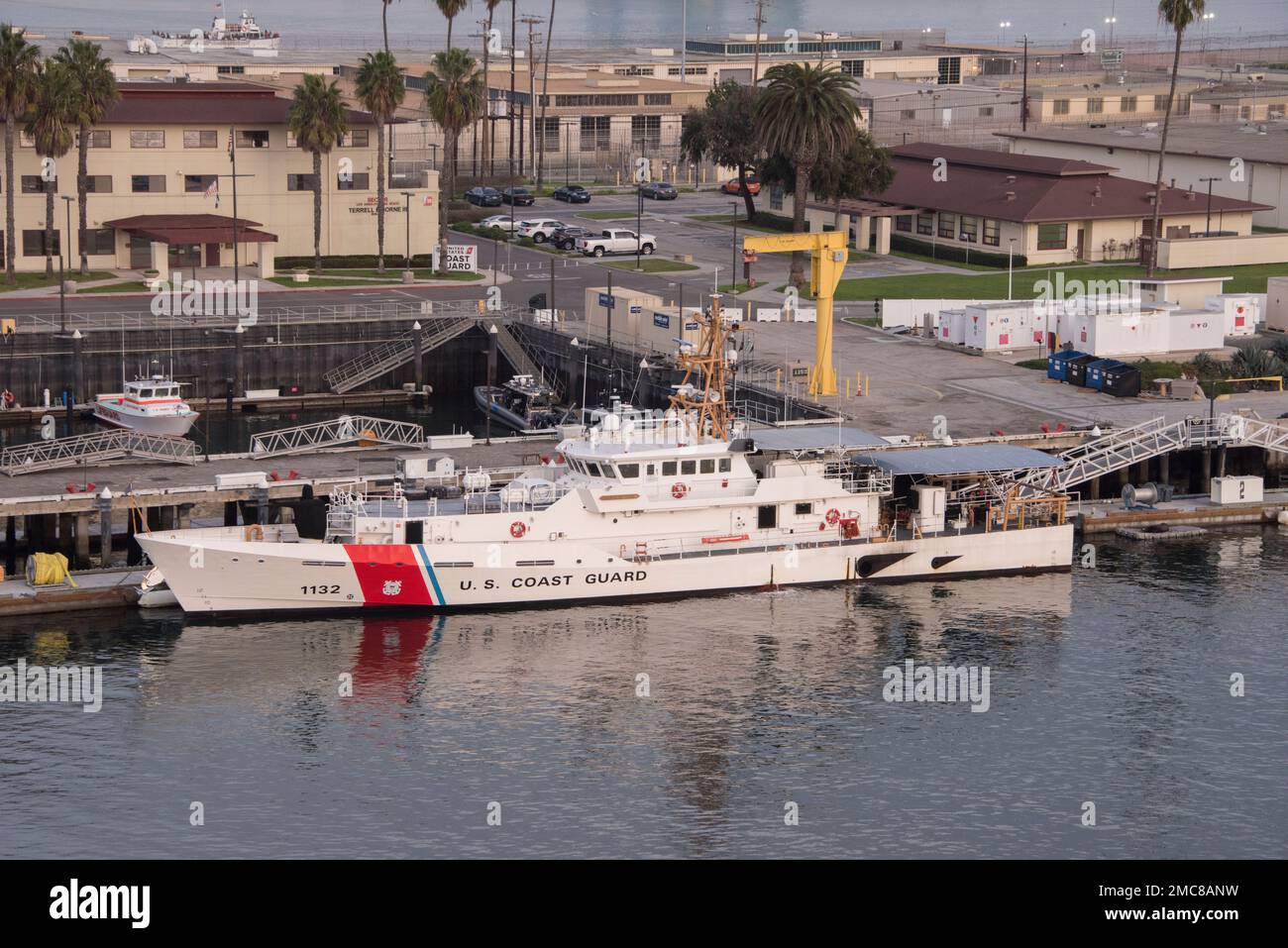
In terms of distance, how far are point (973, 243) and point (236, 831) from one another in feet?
294

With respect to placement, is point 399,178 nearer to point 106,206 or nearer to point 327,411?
point 106,206

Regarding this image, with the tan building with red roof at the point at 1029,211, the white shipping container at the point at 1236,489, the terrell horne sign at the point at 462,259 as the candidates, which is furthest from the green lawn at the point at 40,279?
the white shipping container at the point at 1236,489

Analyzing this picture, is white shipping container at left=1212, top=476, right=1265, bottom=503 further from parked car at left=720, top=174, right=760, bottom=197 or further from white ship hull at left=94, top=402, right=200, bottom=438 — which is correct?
parked car at left=720, top=174, right=760, bottom=197

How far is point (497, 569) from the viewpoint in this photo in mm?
69188

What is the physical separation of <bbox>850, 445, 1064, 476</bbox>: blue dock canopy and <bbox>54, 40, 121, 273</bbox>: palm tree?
189 feet

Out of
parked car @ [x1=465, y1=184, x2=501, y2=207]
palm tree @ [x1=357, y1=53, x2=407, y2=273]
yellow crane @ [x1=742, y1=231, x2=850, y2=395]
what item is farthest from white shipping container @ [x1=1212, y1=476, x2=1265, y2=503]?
parked car @ [x1=465, y1=184, x2=501, y2=207]

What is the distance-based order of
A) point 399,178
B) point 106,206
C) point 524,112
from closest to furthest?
point 106,206 → point 399,178 → point 524,112

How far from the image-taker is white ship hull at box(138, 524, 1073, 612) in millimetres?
67812

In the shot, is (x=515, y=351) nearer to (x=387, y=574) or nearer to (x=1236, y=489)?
(x=1236, y=489)

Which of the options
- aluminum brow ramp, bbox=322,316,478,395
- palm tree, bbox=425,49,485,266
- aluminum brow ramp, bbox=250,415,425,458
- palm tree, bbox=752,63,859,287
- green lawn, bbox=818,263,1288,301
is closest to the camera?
aluminum brow ramp, bbox=250,415,425,458

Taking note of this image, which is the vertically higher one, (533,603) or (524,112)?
(524,112)

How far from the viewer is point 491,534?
69.1m

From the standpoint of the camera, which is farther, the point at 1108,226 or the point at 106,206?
the point at 1108,226
